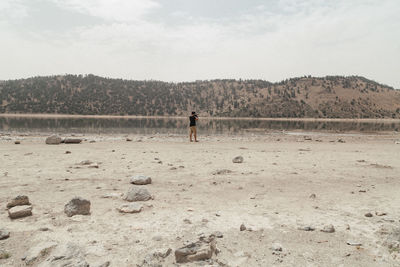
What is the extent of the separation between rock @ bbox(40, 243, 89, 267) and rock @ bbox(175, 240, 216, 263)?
1056 millimetres

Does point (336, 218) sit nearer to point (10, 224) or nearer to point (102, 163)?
point (10, 224)

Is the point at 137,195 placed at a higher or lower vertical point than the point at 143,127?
higher

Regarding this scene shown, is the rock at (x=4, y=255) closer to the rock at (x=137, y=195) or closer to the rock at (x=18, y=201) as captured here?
the rock at (x=18, y=201)

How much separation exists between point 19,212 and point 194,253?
3061 millimetres

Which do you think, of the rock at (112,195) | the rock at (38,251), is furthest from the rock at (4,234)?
the rock at (112,195)

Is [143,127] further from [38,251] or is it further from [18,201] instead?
[38,251]

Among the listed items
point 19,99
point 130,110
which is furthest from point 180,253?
point 19,99

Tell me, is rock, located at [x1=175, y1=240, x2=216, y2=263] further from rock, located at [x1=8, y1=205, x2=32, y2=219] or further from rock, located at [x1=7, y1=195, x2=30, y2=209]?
rock, located at [x1=7, y1=195, x2=30, y2=209]

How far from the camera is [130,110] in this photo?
106m

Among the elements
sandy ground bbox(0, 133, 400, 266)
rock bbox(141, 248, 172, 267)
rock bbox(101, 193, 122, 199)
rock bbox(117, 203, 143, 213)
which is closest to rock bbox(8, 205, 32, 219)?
sandy ground bbox(0, 133, 400, 266)

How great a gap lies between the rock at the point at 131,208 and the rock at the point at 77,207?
0.58 m

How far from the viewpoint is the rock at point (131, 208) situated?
205 inches

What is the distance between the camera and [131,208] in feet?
17.3

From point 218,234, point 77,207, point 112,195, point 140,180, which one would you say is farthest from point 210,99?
point 218,234
